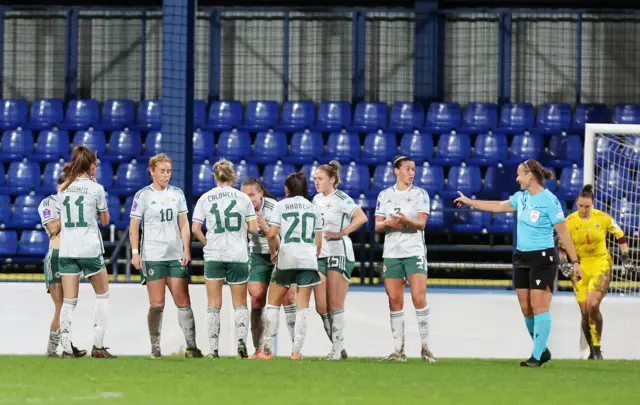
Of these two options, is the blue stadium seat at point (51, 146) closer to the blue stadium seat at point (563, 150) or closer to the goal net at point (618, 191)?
the blue stadium seat at point (563, 150)

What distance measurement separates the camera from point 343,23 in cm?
2152

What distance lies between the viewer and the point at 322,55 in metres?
21.5

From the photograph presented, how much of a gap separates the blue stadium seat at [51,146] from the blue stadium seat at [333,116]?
4.32 meters

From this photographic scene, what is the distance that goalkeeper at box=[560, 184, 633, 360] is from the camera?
511 inches

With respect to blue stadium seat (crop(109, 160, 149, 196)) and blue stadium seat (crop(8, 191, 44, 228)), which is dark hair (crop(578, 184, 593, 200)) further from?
blue stadium seat (crop(8, 191, 44, 228))

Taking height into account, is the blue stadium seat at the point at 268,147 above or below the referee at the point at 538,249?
above

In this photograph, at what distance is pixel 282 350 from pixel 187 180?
2340 millimetres

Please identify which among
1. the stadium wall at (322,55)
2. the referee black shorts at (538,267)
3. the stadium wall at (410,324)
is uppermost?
the stadium wall at (322,55)

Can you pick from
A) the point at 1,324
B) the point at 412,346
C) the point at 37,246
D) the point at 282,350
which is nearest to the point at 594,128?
the point at 412,346

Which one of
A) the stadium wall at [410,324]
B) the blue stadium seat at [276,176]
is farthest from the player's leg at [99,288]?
the blue stadium seat at [276,176]

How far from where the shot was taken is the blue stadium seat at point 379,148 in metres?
19.0

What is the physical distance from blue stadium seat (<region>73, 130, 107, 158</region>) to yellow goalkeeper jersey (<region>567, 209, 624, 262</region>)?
9517 mm

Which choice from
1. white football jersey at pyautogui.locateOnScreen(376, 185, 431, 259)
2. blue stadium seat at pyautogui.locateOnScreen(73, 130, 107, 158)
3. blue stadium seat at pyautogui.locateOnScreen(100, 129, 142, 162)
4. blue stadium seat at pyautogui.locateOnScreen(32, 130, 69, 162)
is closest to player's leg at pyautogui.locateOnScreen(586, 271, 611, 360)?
white football jersey at pyautogui.locateOnScreen(376, 185, 431, 259)

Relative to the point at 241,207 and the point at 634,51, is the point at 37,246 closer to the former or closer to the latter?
the point at 241,207
